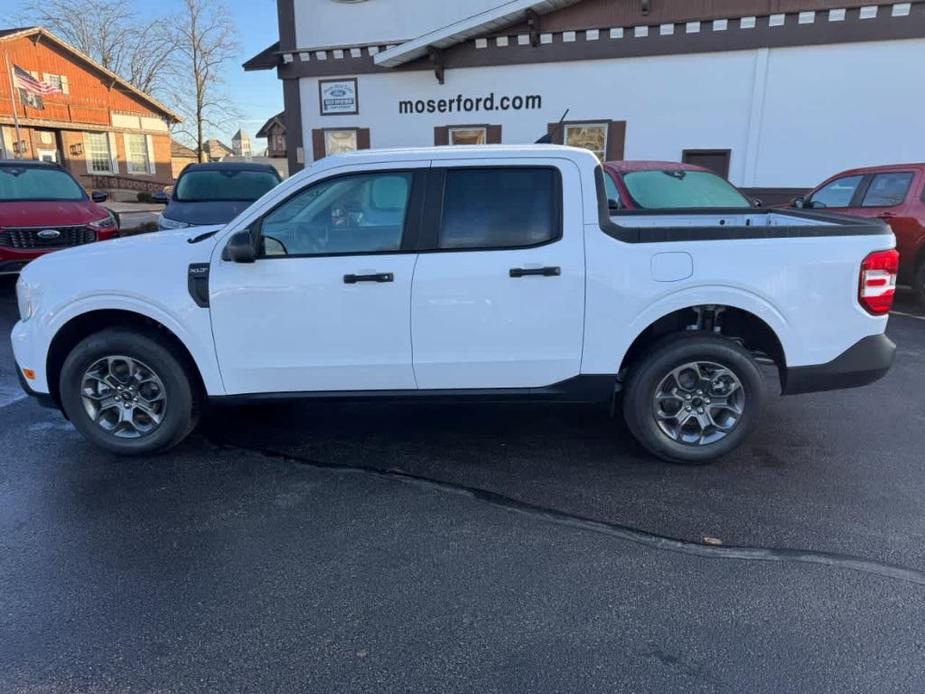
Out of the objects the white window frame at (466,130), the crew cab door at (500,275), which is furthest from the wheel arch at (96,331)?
the white window frame at (466,130)

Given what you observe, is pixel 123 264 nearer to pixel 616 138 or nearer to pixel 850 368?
pixel 850 368

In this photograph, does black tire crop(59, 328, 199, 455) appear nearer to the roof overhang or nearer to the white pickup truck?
the white pickup truck

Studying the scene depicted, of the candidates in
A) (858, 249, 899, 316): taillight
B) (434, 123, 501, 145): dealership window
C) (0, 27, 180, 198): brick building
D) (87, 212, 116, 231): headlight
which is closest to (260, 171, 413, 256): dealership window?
(858, 249, 899, 316): taillight

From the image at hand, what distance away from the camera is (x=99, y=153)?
116ft

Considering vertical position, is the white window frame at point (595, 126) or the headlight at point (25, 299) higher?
the white window frame at point (595, 126)

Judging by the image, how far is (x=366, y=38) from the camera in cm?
1449

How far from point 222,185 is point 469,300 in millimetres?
7489

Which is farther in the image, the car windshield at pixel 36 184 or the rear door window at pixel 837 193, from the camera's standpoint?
the car windshield at pixel 36 184

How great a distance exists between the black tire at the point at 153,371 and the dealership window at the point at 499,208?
5.98 feet

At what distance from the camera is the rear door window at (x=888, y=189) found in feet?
26.7

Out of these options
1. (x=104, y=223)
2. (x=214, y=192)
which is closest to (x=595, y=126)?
(x=214, y=192)

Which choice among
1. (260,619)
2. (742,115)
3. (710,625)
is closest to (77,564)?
(260,619)

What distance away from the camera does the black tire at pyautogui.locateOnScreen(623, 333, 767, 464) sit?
3.85 metres

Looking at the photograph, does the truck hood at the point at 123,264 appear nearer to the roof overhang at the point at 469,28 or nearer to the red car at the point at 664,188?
the red car at the point at 664,188
